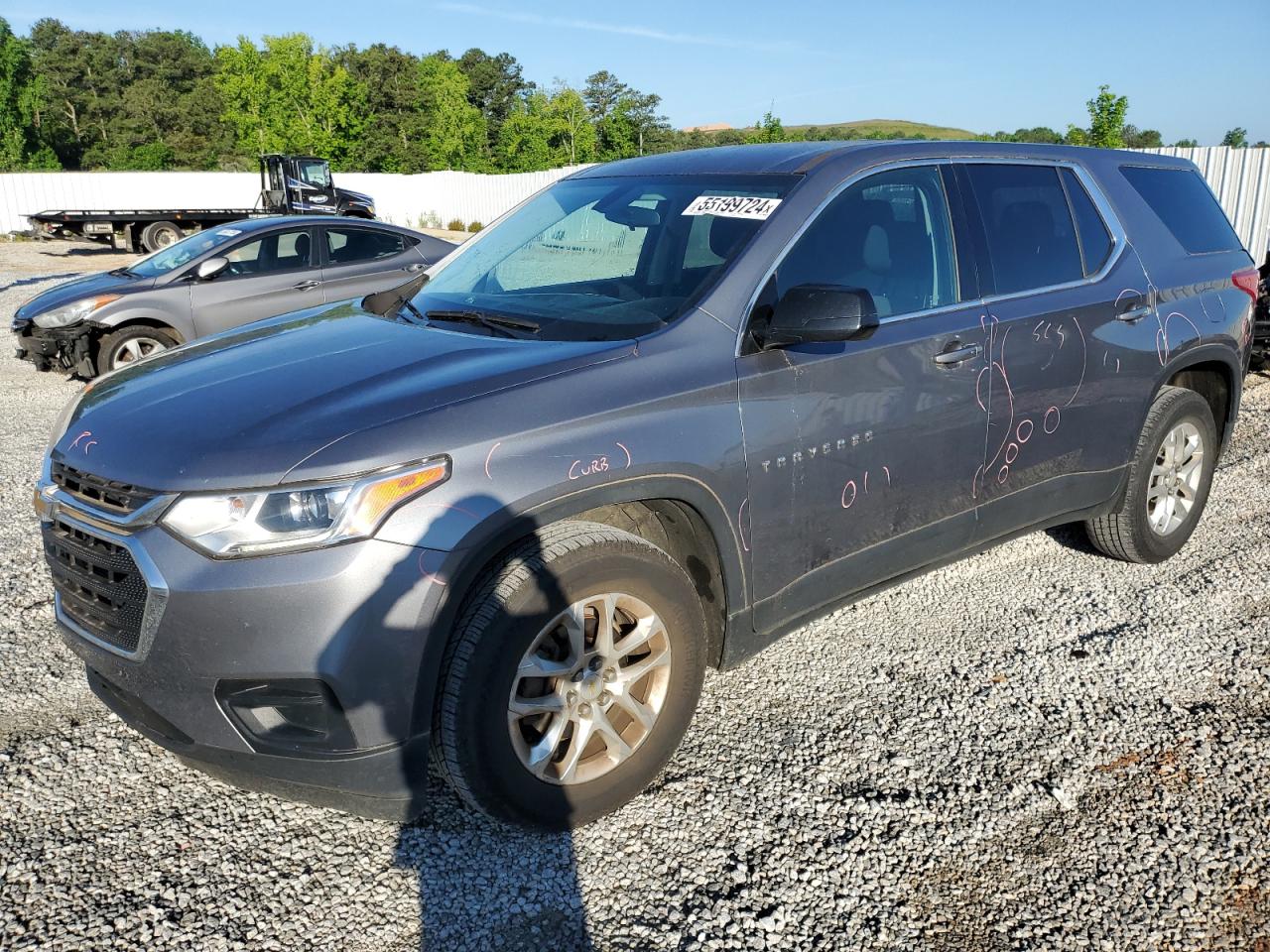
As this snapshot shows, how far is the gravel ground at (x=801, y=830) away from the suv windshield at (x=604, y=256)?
1497 mm

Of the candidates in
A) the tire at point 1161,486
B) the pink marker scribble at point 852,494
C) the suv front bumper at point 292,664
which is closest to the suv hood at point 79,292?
the suv front bumper at point 292,664

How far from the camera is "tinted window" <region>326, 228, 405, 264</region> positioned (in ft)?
32.3

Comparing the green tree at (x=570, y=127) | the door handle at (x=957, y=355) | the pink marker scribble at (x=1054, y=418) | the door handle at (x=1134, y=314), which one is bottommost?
the pink marker scribble at (x=1054, y=418)

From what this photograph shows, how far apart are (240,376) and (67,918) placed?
1.53 m

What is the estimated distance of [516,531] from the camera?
2555 millimetres

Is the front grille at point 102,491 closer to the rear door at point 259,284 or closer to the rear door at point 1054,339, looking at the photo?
the rear door at point 1054,339

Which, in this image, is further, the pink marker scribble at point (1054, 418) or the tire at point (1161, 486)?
the tire at point (1161, 486)

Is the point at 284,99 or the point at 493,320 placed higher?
the point at 284,99

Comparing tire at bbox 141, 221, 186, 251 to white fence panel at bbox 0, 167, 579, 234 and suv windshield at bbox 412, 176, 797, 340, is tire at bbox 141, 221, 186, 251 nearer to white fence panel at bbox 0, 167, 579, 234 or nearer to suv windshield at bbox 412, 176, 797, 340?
white fence panel at bbox 0, 167, 579, 234

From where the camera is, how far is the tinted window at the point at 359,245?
32.3ft

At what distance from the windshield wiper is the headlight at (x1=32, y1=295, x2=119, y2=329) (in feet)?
23.3

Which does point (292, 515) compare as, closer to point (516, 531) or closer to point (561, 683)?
point (516, 531)

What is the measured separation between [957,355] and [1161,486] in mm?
1897

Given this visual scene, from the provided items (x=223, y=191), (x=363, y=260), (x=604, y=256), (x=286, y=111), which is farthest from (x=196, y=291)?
(x=286, y=111)
